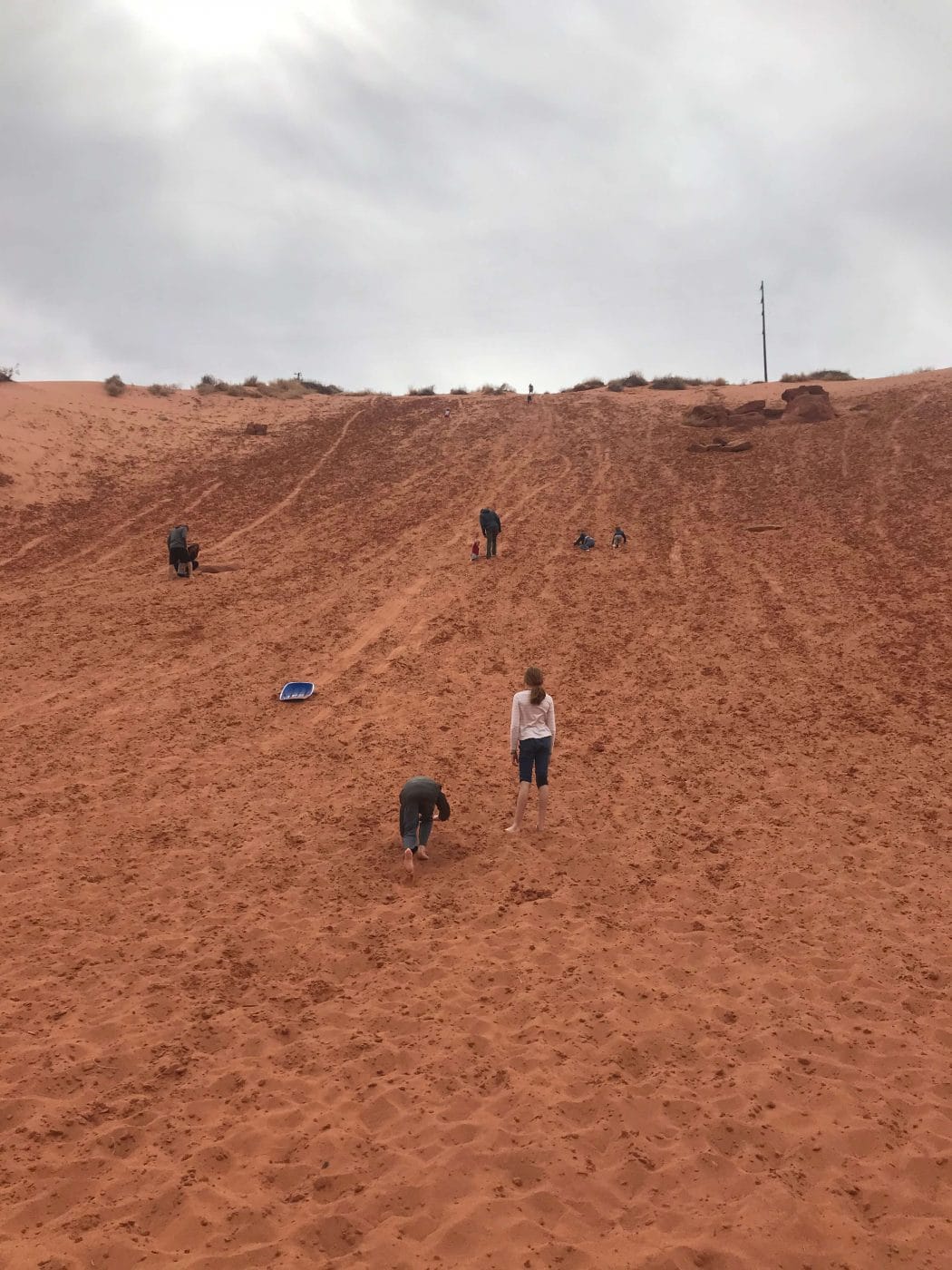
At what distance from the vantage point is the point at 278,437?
29969 mm

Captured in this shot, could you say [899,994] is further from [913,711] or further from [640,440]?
[640,440]

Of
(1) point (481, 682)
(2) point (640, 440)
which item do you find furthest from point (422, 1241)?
(2) point (640, 440)

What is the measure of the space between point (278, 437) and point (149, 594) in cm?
1518

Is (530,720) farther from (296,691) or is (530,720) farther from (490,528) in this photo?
(490,528)

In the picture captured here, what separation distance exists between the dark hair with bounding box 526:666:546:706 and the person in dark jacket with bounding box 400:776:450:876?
1.13m

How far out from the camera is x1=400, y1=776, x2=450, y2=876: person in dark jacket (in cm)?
721

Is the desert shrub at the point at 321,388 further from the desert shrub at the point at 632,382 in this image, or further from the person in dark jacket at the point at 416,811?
the person in dark jacket at the point at 416,811

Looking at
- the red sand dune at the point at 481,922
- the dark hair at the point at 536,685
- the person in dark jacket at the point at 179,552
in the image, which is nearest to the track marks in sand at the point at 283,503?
the person in dark jacket at the point at 179,552

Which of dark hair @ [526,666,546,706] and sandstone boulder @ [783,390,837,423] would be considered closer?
dark hair @ [526,666,546,706]

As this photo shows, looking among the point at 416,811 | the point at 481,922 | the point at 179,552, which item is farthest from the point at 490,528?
the point at 481,922

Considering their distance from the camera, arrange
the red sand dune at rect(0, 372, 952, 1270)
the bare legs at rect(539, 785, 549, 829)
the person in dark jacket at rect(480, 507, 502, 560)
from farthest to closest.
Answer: the person in dark jacket at rect(480, 507, 502, 560) < the bare legs at rect(539, 785, 549, 829) < the red sand dune at rect(0, 372, 952, 1270)

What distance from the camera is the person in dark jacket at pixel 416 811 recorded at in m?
7.21

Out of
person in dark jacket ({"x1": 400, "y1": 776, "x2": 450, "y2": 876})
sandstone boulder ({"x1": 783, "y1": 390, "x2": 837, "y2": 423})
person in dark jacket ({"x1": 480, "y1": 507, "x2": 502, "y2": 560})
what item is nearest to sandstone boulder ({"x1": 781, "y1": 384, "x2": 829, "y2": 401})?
sandstone boulder ({"x1": 783, "y1": 390, "x2": 837, "y2": 423})

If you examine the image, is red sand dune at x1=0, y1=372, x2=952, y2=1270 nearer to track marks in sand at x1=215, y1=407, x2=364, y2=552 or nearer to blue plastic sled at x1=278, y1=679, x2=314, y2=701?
blue plastic sled at x1=278, y1=679, x2=314, y2=701
